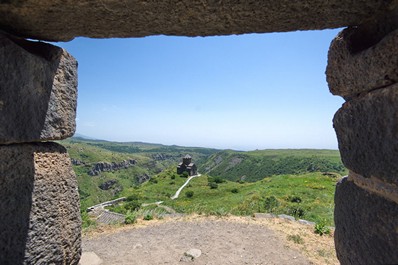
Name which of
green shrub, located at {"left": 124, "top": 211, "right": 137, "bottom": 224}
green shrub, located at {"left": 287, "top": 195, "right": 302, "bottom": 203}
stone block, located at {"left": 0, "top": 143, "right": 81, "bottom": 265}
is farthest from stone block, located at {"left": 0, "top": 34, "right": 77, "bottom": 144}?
green shrub, located at {"left": 287, "top": 195, "right": 302, "bottom": 203}

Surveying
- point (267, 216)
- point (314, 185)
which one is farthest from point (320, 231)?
point (314, 185)

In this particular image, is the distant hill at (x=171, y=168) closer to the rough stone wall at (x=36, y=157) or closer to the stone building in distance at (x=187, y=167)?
the stone building in distance at (x=187, y=167)

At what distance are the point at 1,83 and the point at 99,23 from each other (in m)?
1.08

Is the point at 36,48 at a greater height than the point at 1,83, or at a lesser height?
greater

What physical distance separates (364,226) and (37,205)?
10.9ft

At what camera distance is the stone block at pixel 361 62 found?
2.19 meters

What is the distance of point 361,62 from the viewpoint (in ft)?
8.25

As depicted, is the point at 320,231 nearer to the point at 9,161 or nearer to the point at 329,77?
the point at 329,77

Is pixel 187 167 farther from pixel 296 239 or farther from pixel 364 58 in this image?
pixel 364 58

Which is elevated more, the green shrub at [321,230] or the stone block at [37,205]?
the stone block at [37,205]

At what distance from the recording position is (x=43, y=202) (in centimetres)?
314

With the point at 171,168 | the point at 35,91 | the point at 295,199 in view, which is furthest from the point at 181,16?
the point at 171,168

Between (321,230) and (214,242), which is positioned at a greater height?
(321,230)

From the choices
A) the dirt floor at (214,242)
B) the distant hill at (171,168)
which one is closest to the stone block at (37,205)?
the dirt floor at (214,242)
